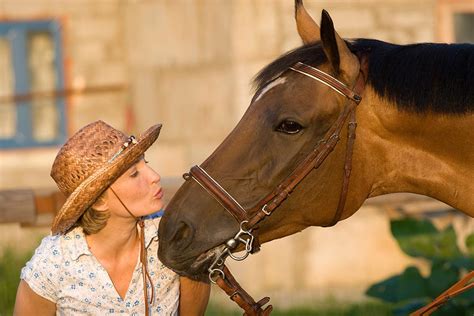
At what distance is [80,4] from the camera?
27.9 feet

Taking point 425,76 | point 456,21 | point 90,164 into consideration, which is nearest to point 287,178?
point 425,76

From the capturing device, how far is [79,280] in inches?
143

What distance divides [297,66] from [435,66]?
45 cm

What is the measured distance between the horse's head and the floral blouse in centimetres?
27

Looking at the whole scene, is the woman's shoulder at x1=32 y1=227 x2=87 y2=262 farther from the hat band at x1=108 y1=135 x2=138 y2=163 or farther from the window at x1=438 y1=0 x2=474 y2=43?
the window at x1=438 y1=0 x2=474 y2=43

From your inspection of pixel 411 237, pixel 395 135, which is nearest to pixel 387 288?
pixel 411 237

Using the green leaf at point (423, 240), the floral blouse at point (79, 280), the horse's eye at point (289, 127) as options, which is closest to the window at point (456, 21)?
the green leaf at point (423, 240)

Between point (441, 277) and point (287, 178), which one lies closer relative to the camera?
point (287, 178)

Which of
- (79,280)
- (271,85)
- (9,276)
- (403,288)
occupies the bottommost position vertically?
(9,276)

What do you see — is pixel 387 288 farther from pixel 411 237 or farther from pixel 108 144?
pixel 108 144

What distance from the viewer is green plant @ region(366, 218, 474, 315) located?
5.54 m

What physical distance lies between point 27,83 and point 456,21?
3.43 meters

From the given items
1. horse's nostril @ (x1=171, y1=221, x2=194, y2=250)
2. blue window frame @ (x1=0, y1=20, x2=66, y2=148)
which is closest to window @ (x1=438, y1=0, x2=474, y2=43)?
blue window frame @ (x1=0, y1=20, x2=66, y2=148)

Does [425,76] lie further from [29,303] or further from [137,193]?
[29,303]
